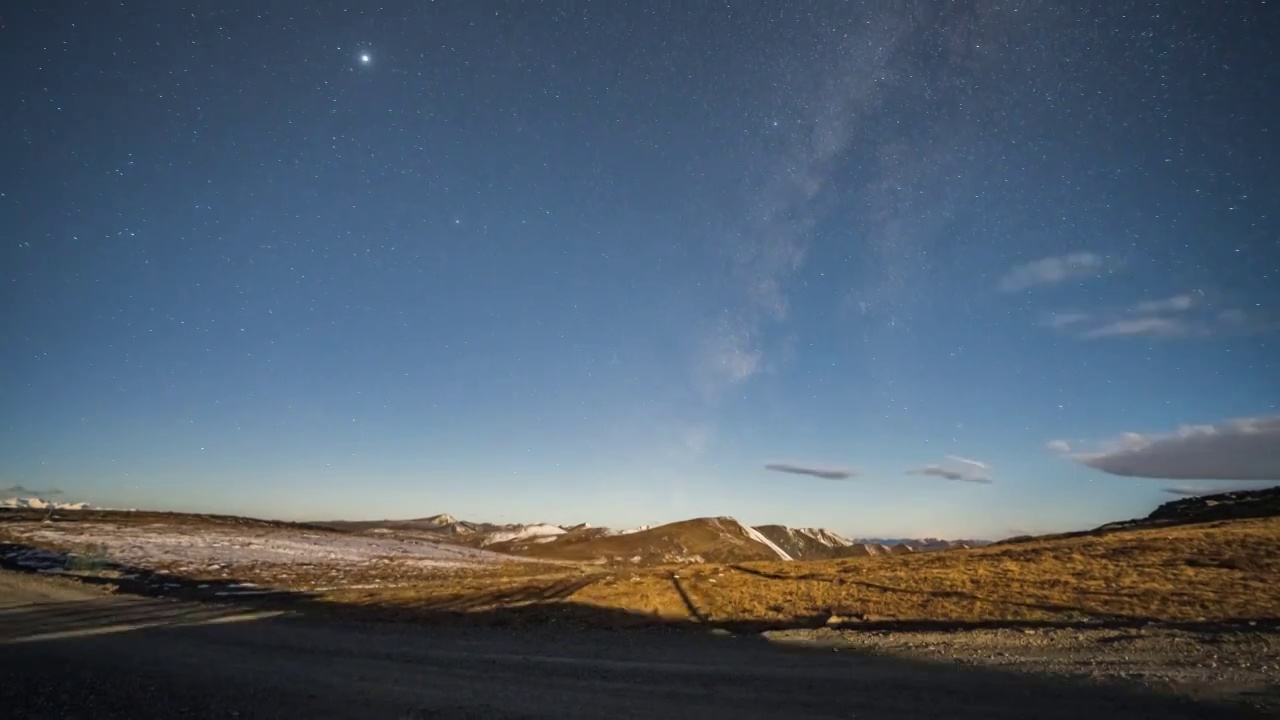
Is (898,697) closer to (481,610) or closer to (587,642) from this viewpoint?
(587,642)

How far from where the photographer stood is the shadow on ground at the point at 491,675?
31.6ft

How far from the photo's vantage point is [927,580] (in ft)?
74.7

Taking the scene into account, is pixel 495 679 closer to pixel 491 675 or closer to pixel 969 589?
pixel 491 675

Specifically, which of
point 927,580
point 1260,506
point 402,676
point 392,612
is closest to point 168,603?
point 392,612

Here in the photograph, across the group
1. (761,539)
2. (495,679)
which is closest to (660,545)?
(761,539)

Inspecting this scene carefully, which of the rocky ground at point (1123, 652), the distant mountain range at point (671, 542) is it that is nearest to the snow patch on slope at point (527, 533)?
the distant mountain range at point (671, 542)

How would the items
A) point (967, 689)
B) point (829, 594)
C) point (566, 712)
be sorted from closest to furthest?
1. point (566, 712)
2. point (967, 689)
3. point (829, 594)

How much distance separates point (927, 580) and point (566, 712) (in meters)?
17.9

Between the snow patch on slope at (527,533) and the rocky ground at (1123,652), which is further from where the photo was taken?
the snow patch on slope at (527,533)

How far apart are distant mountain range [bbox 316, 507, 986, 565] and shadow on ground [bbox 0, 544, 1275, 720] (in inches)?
2201

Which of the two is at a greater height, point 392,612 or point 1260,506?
point 1260,506

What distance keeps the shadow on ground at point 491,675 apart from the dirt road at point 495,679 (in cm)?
5

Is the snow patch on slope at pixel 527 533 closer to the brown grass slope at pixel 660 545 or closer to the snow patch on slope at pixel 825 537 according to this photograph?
the brown grass slope at pixel 660 545

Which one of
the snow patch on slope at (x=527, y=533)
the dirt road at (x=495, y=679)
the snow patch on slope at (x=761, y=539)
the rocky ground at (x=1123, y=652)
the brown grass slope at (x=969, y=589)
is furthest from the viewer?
the snow patch on slope at (x=527, y=533)
